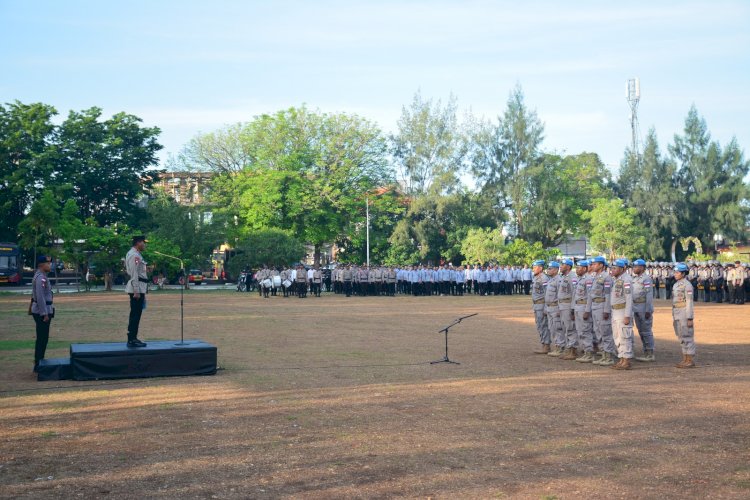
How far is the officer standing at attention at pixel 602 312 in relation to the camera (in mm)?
13555

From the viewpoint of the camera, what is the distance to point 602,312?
1372cm

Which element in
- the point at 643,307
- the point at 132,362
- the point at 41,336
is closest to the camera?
the point at 132,362

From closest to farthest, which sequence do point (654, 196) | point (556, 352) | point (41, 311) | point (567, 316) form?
point (41, 311) → point (567, 316) → point (556, 352) → point (654, 196)

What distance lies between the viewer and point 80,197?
58125mm

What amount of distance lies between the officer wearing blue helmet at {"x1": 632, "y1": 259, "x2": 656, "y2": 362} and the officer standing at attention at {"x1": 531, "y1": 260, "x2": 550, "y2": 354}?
5.97 ft

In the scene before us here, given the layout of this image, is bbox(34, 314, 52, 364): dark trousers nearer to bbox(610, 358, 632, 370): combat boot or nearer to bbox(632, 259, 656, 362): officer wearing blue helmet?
bbox(610, 358, 632, 370): combat boot

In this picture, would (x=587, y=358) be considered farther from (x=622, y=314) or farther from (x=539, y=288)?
(x=539, y=288)

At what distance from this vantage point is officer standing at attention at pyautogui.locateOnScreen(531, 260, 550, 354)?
15.4 m

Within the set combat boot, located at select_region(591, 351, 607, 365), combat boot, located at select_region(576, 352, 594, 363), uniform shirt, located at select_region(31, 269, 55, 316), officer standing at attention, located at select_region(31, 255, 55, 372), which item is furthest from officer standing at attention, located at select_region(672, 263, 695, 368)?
uniform shirt, located at select_region(31, 269, 55, 316)

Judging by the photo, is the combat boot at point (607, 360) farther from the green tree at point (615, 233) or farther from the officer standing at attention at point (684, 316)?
the green tree at point (615, 233)

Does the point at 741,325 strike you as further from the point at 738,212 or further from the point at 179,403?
the point at 738,212

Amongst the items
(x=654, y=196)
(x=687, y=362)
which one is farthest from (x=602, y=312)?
(x=654, y=196)

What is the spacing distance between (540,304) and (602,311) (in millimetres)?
2136

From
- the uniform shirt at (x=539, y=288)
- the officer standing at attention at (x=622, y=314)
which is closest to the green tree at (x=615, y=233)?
the uniform shirt at (x=539, y=288)
